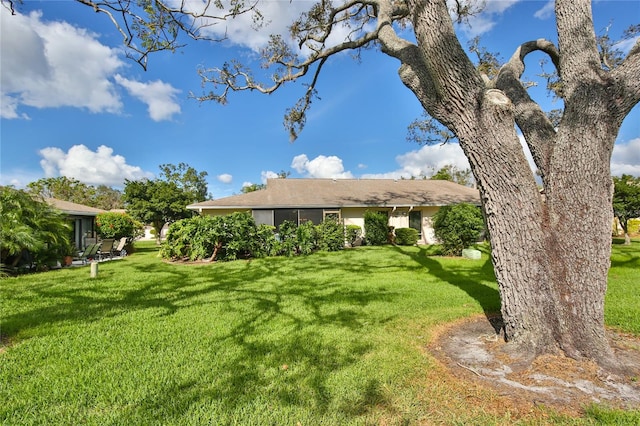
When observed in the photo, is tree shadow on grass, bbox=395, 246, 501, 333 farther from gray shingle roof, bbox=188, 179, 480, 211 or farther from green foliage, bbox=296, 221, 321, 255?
gray shingle roof, bbox=188, 179, 480, 211

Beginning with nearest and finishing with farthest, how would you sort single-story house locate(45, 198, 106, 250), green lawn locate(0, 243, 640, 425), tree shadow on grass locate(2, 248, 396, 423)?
green lawn locate(0, 243, 640, 425) < tree shadow on grass locate(2, 248, 396, 423) < single-story house locate(45, 198, 106, 250)

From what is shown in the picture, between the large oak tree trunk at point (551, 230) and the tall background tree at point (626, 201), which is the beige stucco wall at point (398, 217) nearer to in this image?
the tall background tree at point (626, 201)

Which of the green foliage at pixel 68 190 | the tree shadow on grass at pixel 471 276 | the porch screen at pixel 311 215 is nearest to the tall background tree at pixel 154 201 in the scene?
the porch screen at pixel 311 215

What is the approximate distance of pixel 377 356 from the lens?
3561mm

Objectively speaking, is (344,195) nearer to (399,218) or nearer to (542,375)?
(399,218)

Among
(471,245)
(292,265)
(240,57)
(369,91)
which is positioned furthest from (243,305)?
(369,91)

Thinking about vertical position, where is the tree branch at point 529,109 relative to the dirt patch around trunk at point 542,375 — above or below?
above

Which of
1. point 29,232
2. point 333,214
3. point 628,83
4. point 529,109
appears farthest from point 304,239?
point 628,83

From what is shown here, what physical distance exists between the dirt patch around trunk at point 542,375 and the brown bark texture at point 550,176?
7.5 inches

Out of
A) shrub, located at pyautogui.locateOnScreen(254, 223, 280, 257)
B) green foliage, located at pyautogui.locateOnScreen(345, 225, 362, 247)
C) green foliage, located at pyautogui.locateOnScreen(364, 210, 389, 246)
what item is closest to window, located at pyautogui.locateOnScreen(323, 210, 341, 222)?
green foliage, located at pyautogui.locateOnScreen(345, 225, 362, 247)

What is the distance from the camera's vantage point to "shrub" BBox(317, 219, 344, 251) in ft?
48.6

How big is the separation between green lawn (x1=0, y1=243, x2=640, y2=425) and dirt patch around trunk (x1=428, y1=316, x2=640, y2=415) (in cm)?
29

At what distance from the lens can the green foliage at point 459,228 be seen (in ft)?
40.1

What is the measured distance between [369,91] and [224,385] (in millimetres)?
15139
